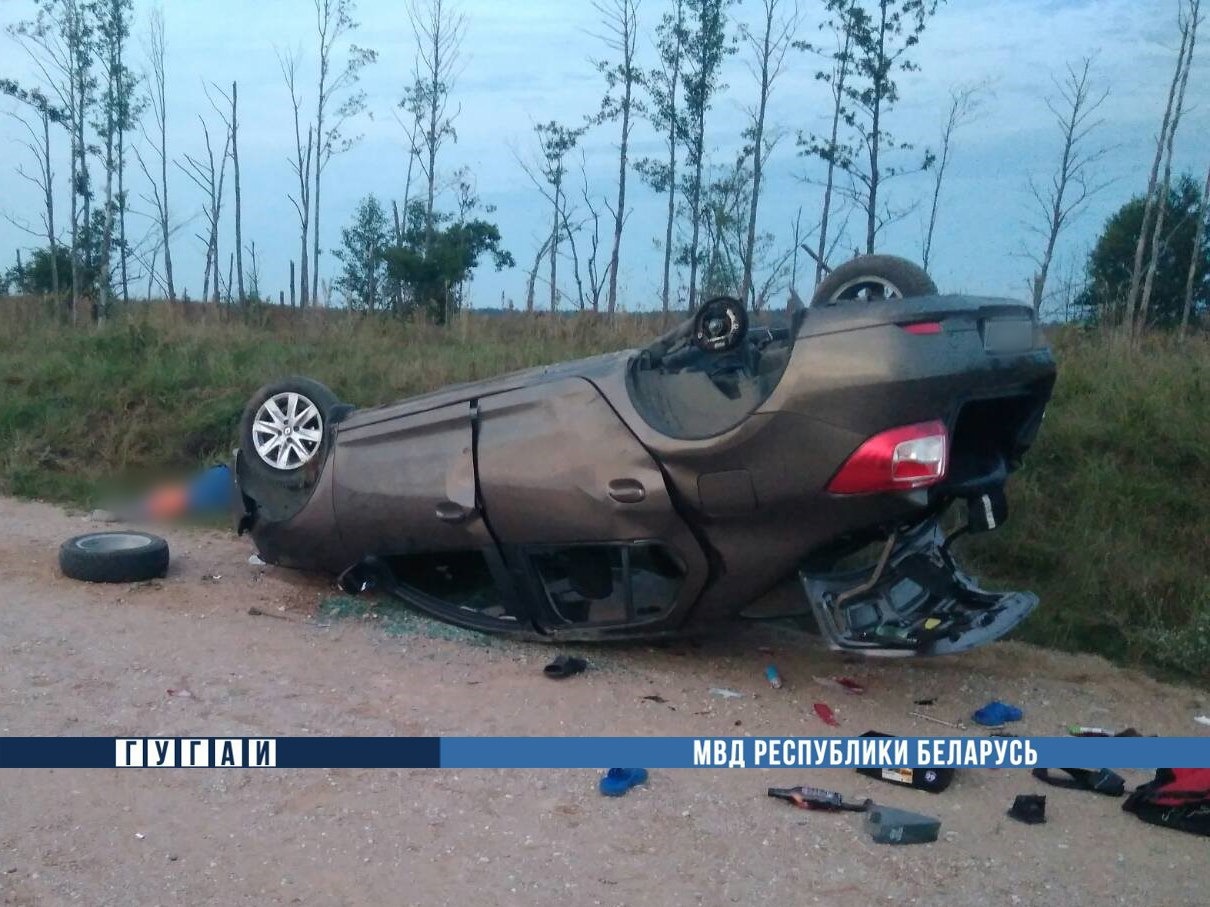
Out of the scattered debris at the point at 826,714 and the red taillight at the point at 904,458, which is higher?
the red taillight at the point at 904,458

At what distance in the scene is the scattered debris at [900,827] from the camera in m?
3.91

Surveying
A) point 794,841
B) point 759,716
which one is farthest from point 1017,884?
point 759,716

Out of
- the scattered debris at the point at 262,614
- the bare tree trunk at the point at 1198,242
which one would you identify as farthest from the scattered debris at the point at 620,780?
the bare tree trunk at the point at 1198,242

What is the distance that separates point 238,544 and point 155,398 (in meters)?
3.63

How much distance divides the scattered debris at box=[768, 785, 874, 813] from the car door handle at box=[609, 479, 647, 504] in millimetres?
1397

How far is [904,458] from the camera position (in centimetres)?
464

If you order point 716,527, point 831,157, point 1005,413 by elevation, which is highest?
point 831,157

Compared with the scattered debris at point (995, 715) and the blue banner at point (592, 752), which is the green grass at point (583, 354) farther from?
the blue banner at point (592, 752)

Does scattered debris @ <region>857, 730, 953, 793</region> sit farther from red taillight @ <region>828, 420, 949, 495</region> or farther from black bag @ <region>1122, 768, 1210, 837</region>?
red taillight @ <region>828, 420, 949, 495</region>

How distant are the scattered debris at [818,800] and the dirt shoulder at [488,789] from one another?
0.06 metres

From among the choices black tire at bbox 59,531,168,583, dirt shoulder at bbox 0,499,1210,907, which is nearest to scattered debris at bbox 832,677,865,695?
dirt shoulder at bbox 0,499,1210,907

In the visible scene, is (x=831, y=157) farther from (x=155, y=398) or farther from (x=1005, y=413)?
(x=1005, y=413)

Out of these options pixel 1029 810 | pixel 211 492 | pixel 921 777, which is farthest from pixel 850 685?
pixel 211 492

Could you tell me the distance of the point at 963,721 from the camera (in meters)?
5.20
